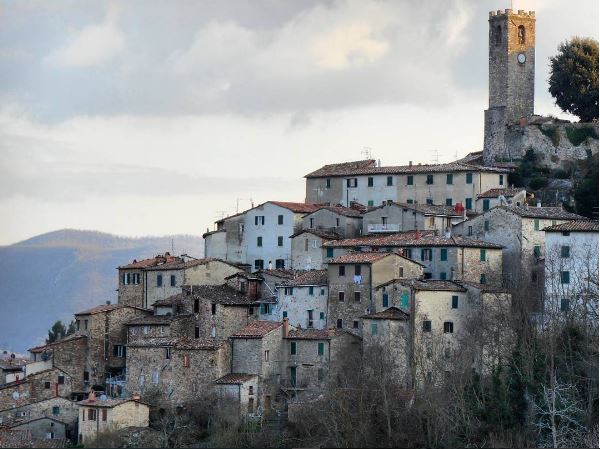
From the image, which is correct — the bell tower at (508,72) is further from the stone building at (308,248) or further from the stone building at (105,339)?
the stone building at (105,339)

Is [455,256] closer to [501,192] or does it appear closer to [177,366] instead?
[501,192]

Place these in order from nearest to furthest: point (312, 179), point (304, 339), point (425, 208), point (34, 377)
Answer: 1. point (304, 339)
2. point (34, 377)
3. point (425, 208)
4. point (312, 179)

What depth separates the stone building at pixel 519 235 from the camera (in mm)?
57594

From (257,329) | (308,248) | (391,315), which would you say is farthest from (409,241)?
(257,329)

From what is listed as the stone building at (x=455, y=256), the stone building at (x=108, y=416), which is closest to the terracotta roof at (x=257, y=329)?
the stone building at (x=108, y=416)

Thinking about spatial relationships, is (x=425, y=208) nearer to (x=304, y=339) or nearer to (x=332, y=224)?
(x=332, y=224)

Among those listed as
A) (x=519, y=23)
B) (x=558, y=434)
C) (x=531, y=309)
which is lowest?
(x=558, y=434)

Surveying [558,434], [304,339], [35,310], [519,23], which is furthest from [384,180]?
[35,310]

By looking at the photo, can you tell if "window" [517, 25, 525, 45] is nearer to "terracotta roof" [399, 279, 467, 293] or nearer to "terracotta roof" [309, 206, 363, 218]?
"terracotta roof" [309, 206, 363, 218]

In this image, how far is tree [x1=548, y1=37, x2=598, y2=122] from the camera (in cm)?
6794

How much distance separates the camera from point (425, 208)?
6284 centimetres

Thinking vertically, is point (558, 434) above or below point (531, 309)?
below

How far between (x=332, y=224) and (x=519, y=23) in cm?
1173

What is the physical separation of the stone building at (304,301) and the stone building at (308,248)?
245 centimetres
